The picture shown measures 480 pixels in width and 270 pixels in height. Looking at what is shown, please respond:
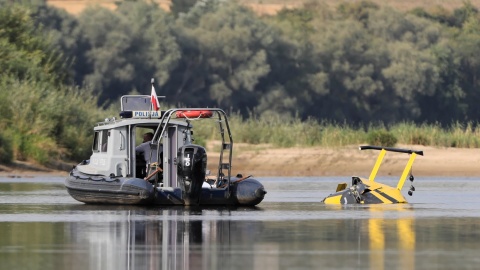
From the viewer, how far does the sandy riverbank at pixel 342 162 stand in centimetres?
5928

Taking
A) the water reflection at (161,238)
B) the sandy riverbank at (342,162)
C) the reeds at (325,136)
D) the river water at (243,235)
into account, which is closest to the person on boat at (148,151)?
the river water at (243,235)

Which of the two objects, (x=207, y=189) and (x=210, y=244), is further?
(x=207, y=189)

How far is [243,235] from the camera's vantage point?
2548cm

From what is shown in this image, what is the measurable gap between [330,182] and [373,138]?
36.6 feet

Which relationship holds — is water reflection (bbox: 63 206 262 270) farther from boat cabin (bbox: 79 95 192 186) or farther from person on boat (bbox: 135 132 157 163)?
person on boat (bbox: 135 132 157 163)

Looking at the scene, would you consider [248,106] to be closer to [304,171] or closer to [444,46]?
[444,46]

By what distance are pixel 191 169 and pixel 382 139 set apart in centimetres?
3080

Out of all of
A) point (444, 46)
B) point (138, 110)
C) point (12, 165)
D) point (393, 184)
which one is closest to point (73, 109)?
point (12, 165)

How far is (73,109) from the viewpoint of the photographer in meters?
60.9

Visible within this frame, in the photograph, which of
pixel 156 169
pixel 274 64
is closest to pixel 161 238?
pixel 156 169

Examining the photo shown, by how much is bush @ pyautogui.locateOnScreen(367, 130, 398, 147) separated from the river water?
24141mm

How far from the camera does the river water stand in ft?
68.5

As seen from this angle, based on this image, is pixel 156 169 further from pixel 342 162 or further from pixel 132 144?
pixel 342 162

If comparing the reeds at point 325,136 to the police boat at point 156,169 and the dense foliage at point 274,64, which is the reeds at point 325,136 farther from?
the police boat at point 156,169
